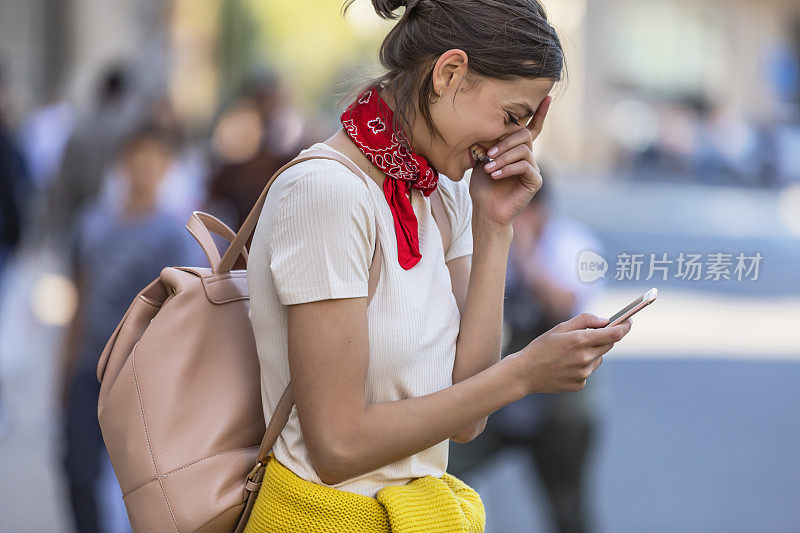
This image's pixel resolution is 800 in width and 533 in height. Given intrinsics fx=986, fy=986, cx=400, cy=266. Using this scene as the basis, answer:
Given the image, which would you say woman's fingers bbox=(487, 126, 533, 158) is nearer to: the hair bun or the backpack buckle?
the hair bun

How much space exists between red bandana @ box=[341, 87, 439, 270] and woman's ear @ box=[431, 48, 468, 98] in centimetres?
10

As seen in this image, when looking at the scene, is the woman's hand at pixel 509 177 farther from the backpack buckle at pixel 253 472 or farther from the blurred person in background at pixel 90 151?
the blurred person in background at pixel 90 151

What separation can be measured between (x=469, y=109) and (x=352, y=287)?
15.2 inches

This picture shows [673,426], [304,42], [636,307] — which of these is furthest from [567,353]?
[304,42]

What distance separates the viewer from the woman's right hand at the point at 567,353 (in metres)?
1.60

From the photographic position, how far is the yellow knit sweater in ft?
5.28

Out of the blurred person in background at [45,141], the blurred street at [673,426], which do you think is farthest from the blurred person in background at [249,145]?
the blurred person in background at [45,141]

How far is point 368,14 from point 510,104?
473 millimetres

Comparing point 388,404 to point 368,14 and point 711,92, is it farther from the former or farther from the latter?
point 711,92

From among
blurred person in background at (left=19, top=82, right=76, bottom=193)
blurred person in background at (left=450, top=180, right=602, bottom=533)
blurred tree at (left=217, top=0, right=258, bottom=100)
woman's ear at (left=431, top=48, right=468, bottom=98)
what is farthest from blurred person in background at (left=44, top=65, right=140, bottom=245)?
blurred tree at (left=217, top=0, right=258, bottom=100)

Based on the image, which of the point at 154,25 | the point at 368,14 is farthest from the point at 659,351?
the point at 154,25

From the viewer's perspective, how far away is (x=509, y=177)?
71.9 inches

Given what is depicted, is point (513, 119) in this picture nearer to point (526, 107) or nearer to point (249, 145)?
point (526, 107)

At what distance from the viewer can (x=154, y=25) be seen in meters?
22.4
